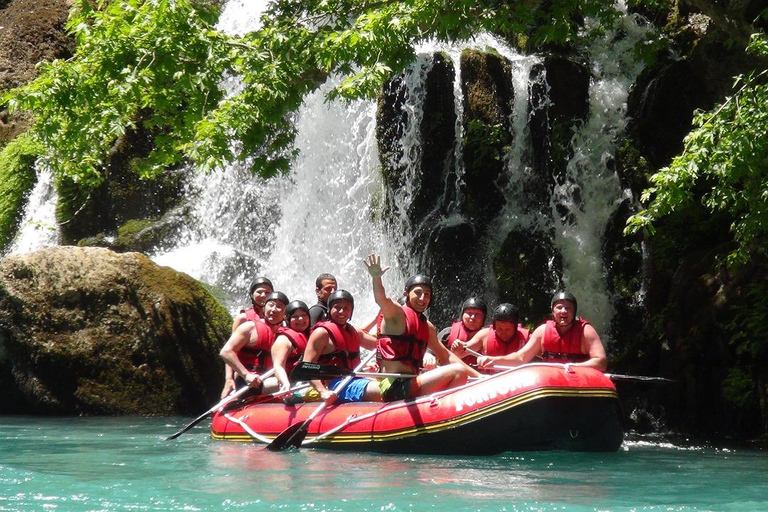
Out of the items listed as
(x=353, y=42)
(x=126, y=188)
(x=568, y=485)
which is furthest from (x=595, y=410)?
(x=126, y=188)

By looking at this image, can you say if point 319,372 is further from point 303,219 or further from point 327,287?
point 303,219

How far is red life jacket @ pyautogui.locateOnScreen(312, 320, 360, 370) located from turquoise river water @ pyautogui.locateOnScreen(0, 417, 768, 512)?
3.07ft

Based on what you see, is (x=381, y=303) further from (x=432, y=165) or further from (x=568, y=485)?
(x=432, y=165)

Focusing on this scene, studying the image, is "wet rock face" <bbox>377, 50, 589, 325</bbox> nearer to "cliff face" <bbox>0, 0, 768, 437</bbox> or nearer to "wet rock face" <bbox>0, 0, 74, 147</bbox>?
"cliff face" <bbox>0, 0, 768, 437</bbox>

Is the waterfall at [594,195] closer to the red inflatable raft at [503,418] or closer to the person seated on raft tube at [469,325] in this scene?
the person seated on raft tube at [469,325]


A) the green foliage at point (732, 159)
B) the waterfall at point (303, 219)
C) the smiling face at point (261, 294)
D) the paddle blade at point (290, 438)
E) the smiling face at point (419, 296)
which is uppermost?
the waterfall at point (303, 219)

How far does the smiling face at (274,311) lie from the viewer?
1072 centimetres

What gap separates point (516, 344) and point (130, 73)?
4979mm

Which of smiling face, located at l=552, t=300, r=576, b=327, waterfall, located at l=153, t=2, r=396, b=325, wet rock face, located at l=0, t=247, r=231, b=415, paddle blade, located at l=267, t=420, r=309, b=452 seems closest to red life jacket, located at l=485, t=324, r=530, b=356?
smiling face, located at l=552, t=300, r=576, b=327

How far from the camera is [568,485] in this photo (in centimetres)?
719

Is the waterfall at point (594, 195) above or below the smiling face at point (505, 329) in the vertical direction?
above

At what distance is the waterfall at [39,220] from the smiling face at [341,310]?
10133 mm

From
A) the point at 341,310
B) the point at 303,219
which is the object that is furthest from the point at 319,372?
the point at 303,219

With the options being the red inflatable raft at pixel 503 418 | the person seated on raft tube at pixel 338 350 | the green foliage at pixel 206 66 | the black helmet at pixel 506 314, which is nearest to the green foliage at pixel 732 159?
the black helmet at pixel 506 314
